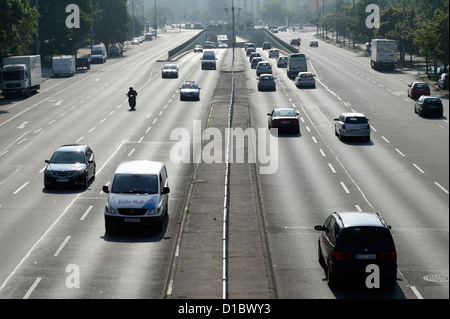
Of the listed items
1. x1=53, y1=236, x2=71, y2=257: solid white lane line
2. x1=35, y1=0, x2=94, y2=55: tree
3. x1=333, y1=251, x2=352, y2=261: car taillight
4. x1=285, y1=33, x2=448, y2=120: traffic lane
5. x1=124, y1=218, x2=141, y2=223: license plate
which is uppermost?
x1=35, y1=0, x2=94, y2=55: tree

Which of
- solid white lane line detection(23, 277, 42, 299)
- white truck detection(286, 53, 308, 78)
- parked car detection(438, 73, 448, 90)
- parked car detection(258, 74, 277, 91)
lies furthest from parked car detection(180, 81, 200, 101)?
solid white lane line detection(23, 277, 42, 299)

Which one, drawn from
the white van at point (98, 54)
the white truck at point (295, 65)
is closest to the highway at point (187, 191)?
the white truck at point (295, 65)

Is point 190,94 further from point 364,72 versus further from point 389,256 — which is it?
point 389,256

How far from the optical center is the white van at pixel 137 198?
24375 mm

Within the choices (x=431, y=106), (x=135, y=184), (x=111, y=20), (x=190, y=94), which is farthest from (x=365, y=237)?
(x=111, y=20)

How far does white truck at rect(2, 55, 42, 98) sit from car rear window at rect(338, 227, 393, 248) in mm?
54260

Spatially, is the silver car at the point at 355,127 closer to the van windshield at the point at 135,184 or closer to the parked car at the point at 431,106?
the parked car at the point at 431,106

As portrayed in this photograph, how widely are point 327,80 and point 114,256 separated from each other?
203ft

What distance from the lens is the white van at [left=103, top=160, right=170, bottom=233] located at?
24375 mm

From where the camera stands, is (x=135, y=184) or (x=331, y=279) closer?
(x=331, y=279)

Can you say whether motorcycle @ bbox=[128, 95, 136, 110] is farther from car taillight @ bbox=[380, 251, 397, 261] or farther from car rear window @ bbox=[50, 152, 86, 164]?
car taillight @ bbox=[380, 251, 397, 261]

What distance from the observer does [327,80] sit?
8162cm

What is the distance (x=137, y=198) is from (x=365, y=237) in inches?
354

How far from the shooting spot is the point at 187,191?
31500 millimetres
